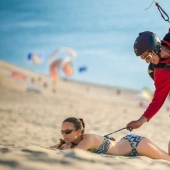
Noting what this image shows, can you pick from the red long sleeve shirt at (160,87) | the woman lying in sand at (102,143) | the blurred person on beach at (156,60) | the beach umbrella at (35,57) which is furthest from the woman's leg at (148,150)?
the beach umbrella at (35,57)

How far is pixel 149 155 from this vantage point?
10.0 feet

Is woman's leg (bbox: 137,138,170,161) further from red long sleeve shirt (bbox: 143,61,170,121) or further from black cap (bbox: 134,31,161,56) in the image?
black cap (bbox: 134,31,161,56)

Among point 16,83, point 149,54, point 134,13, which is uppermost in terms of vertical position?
point 16,83

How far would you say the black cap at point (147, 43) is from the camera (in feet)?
9.89

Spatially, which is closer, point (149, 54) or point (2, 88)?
point (149, 54)

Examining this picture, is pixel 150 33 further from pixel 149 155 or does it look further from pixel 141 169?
pixel 141 169

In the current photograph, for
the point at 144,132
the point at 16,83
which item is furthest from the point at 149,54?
the point at 16,83

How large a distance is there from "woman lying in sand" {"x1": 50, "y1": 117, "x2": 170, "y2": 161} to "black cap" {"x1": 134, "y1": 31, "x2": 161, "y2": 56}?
0.73m

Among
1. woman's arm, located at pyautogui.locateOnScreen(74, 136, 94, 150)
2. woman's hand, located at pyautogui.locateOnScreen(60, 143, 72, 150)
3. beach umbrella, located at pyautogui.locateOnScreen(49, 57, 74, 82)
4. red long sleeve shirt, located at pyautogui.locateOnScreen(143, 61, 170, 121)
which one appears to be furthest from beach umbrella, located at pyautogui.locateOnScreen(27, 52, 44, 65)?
woman's arm, located at pyautogui.locateOnScreen(74, 136, 94, 150)

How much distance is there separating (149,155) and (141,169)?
81 centimetres

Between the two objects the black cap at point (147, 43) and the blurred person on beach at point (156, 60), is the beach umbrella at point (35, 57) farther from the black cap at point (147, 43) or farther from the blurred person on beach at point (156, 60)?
the black cap at point (147, 43)

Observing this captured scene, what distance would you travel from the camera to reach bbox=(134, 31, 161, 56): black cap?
9.89 ft

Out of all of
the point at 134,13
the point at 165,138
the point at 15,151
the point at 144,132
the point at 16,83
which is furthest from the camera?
the point at 16,83

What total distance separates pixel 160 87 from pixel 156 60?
0.27 metres
